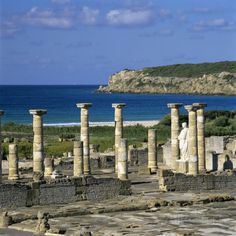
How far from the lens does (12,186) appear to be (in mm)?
31031

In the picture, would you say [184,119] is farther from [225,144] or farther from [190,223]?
[190,223]

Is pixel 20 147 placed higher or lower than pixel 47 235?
higher

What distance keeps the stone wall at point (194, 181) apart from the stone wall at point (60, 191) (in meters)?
2.07

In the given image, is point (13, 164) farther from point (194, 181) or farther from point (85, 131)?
point (194, 181)

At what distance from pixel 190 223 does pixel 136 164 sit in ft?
63.4

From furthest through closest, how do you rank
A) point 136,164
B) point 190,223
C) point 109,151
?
point 109,151, point 136,164, point 190,223

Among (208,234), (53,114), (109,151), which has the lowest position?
(208,234)

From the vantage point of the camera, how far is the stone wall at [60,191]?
31.1m

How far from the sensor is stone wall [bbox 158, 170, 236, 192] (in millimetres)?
35719

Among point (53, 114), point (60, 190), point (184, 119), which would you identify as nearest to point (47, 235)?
point (60, 190)

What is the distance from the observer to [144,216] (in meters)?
29.8

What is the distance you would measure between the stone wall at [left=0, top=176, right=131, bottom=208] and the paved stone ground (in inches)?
18.0

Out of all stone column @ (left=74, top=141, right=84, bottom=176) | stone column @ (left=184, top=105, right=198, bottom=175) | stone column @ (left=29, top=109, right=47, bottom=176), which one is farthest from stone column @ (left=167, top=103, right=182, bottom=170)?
stone column @ (left=29, top=109, right=47, bottom=176)

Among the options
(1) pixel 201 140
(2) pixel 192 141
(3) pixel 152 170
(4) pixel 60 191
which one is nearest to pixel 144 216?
(4) pixel 60 191
